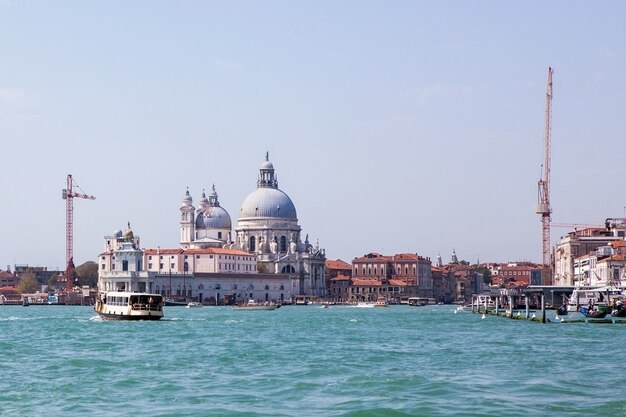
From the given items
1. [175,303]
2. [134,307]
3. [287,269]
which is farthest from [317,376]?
[287,269]

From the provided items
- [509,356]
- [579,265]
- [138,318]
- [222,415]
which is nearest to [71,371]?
[222,415]

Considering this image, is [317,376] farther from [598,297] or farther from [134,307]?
[598,297]

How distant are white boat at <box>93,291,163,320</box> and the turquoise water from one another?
76.6ft

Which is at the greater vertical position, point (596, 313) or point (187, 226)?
point (187, 226)

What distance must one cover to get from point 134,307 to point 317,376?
45821 millimetres

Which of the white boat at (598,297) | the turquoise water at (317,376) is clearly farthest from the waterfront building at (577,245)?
the turquoise water at (317,376)

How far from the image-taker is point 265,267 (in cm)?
19750

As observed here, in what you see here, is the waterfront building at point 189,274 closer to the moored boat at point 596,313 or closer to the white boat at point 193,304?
the white boat at point 193,304

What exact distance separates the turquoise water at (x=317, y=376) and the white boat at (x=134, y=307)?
23.4 m

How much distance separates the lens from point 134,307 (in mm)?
79812

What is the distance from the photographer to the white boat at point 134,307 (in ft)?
262

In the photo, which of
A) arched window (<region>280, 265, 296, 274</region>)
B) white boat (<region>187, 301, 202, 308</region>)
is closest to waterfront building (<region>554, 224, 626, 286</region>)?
white boat (<region>187, 301, 202, 308</region>)

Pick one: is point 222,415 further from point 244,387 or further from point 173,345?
point 173,345

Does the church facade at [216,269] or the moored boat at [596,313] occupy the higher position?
the church facade at [216,269]
